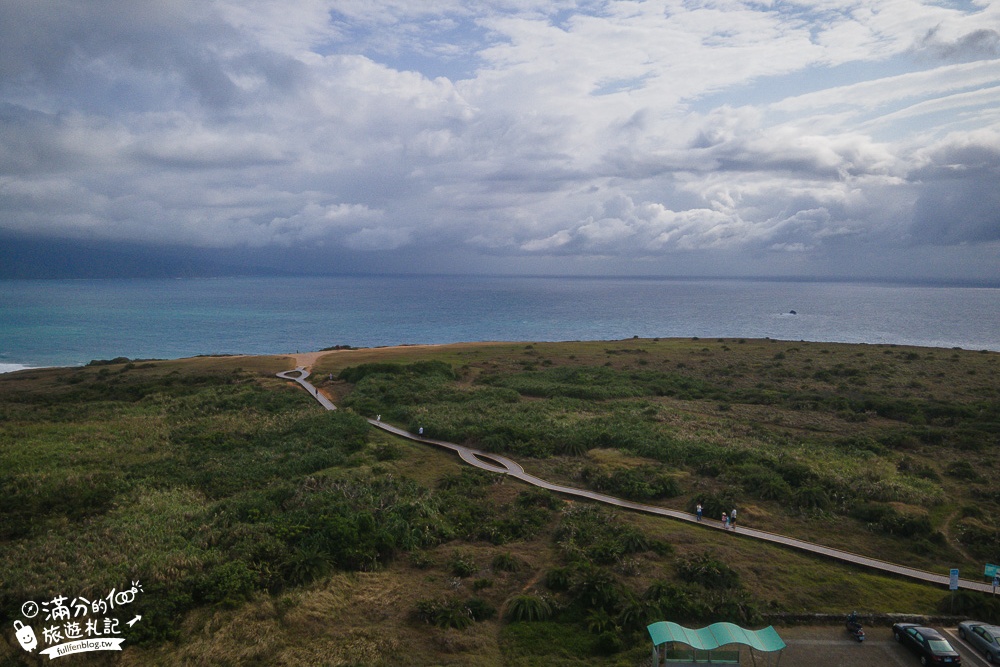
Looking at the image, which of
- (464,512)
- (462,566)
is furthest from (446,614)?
(464,512)

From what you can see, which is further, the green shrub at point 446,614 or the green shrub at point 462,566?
the green shrub at point 462,566

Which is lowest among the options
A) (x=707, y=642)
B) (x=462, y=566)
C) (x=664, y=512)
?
(x=664, y=512)

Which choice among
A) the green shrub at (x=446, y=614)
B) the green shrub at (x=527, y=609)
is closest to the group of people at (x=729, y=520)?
the green shrub at (x=527, y=609)

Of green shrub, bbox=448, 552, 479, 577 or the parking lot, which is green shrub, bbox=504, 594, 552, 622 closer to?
green shrub, bbox=448, 552, 479, 577

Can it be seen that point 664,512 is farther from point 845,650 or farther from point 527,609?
point 527,609

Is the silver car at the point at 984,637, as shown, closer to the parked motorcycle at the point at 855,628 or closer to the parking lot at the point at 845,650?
the parking lot at the point at 845,650
